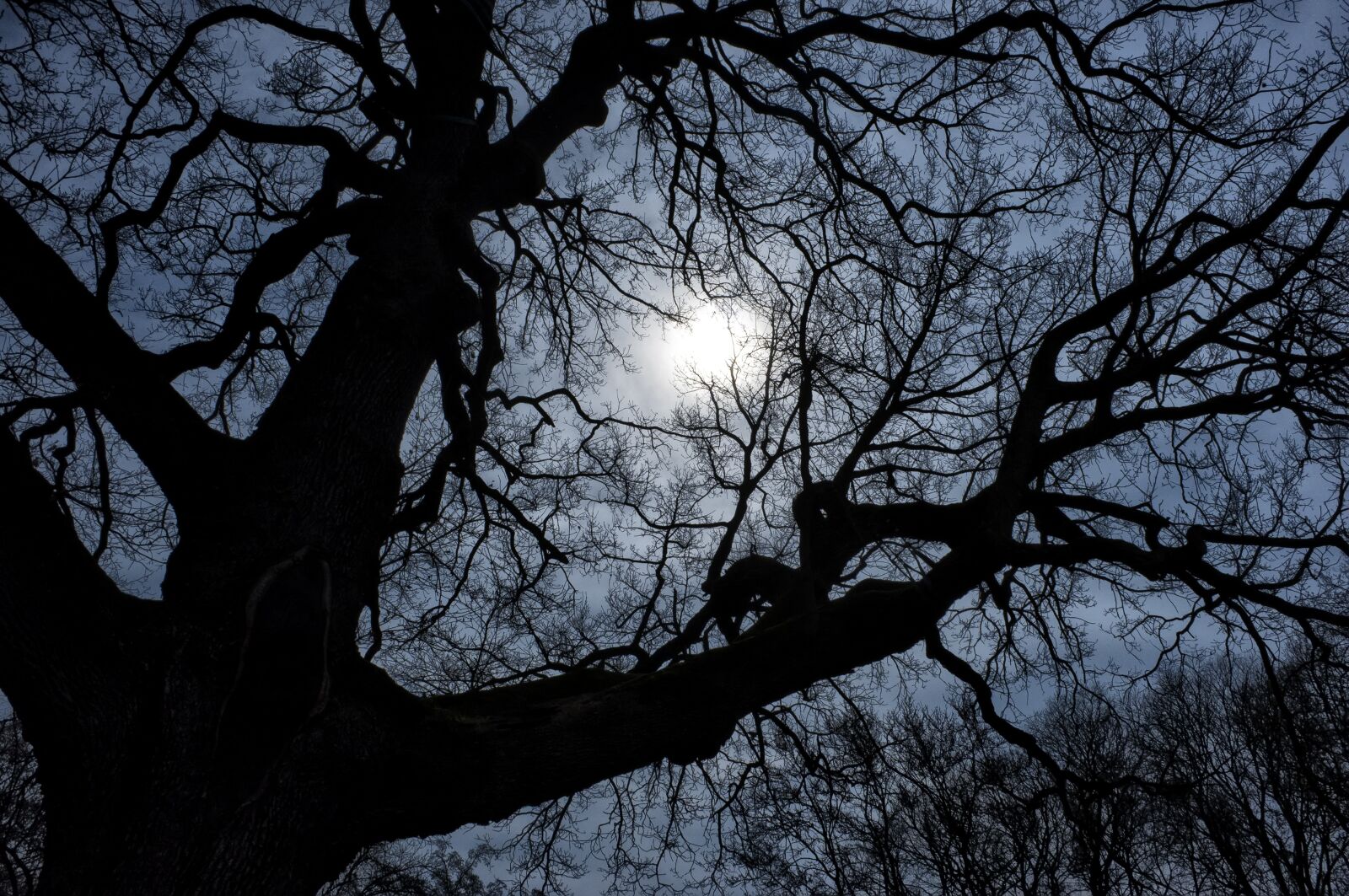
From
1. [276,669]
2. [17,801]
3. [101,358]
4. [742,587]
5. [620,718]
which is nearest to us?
[276,669]

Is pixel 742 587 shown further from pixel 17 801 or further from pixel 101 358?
pixel 17 801

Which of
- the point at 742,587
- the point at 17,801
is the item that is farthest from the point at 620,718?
the point at 17,801

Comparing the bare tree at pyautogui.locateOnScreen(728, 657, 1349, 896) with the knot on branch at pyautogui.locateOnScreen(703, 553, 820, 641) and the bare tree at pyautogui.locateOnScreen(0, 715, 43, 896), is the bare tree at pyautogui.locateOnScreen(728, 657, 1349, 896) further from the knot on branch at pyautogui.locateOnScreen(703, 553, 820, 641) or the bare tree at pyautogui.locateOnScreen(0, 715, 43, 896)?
the bare tree at pyautogui.locateOnScreen(0, 715, 43, 896)

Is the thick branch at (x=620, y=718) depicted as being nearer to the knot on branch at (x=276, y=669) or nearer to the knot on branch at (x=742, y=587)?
the knot on branch at (x=276, y=669)

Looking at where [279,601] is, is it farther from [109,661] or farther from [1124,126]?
[1124,126]

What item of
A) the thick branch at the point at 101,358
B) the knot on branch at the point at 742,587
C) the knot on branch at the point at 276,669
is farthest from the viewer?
the knot on branch at the point at 742,587

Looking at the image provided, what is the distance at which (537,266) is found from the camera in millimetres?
5754

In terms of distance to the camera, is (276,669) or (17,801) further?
(17,801)

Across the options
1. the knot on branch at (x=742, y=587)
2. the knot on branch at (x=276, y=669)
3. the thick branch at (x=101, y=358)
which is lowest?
the knot on branch at (x=276, y=669)

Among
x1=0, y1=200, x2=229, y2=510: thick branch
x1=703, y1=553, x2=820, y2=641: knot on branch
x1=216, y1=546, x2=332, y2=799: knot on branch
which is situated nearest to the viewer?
x1=216, y1=546, x2=332, y2=799: knot on branch

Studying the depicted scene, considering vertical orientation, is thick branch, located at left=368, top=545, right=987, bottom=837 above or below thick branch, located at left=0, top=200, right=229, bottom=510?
below

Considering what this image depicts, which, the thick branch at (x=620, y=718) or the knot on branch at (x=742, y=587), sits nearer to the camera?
the thick branch at (x=620, y=718)

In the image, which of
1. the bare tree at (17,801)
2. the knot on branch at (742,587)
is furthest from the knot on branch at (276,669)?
the bare tree at (17,801)

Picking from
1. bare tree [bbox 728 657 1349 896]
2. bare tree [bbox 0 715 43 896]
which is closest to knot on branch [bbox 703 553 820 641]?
bare tree [bbox 728 657 1349 896]
